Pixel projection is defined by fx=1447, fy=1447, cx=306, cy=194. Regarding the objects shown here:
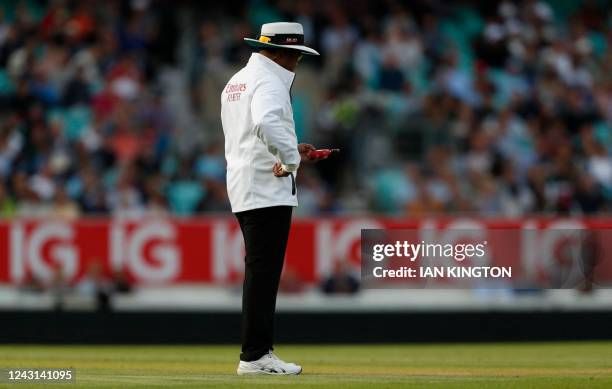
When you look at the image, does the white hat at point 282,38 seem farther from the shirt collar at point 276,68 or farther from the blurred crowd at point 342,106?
the blurred crowd at point 342,106

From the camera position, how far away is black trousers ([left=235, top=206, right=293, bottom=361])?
8.16 meters

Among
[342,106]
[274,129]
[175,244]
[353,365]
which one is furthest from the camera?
[342,106]

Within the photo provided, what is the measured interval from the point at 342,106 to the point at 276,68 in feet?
30.1

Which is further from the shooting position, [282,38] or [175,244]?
[175,244]

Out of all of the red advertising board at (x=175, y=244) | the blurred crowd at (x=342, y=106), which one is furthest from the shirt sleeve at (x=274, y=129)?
the blurred crowd at (x=342, y=106)

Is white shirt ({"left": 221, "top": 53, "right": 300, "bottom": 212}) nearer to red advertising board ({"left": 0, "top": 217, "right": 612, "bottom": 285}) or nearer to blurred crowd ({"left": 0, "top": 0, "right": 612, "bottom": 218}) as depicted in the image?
red advertising board ({"left": 0, "top": 217, "right": 612, "bottom": 285})

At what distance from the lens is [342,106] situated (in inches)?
687

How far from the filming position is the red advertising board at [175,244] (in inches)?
580

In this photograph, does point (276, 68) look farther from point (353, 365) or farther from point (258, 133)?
point (353, 365)

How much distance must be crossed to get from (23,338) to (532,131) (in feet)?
24.0

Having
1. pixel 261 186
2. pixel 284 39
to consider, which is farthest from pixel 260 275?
pixel 284 39

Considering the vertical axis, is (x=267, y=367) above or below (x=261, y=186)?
below

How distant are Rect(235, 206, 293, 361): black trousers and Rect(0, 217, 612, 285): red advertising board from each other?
655 centimetres

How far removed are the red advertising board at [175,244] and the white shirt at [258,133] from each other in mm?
6561
